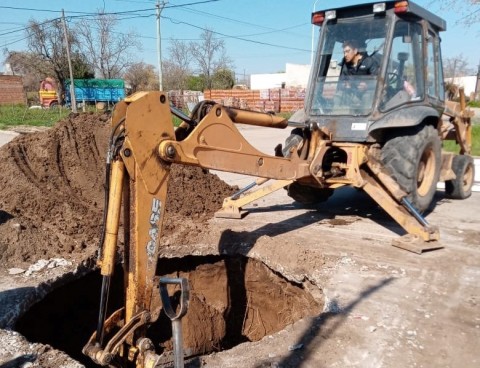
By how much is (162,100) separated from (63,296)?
2.55 m

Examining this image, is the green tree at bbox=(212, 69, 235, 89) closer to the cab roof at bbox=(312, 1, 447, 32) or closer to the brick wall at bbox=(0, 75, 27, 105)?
the brick wall at bbox=(0, 75, 27, 105)

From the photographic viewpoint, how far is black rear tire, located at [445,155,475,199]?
7406 mm

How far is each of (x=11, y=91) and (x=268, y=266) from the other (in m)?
40.7

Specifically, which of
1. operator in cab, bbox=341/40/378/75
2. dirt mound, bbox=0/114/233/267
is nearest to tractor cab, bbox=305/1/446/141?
operator in cab, bbox=341/40/378/75

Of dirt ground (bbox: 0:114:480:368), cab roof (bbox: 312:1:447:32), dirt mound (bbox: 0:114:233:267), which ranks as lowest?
dirt ground (bbox: 0:114:480:368)

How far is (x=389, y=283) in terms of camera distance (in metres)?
4.20

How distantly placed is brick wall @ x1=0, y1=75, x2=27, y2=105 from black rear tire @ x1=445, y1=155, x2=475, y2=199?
1520 inches

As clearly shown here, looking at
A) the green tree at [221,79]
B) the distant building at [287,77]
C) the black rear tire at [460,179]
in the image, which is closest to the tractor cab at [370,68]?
the black rear tire at [460,179]

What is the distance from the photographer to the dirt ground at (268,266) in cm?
318

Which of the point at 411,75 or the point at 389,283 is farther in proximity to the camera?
the point at 411,75

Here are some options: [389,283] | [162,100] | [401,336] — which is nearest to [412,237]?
[389,283]

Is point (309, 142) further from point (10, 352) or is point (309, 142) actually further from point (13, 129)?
point (13, 129)

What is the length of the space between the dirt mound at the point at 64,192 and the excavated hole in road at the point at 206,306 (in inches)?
20.7

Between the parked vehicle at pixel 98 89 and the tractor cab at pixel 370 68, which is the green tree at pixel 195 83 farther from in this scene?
the tractor cab at pixel 370 68
